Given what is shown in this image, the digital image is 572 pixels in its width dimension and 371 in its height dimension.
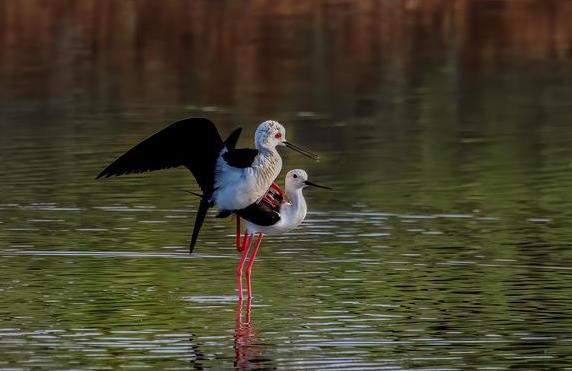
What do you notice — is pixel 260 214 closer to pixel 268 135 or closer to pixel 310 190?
pixel 268 135

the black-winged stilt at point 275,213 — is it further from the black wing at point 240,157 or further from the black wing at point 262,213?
the black wing at point 240,157

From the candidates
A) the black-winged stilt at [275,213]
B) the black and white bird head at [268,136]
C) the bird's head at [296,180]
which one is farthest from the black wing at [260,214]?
the black and white bird head at [268,136]

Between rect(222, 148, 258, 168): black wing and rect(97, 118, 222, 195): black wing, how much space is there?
13 centimetres

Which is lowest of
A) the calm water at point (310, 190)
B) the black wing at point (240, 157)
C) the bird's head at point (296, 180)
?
the calm water at point (310, 190)

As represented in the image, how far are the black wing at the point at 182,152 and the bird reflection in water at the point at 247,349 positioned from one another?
5.24ft

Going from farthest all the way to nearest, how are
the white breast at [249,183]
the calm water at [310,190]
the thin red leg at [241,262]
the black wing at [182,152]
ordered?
the black wing at [182,152]
the white breast at [249,183]
the thin red leg at [241,262]
the calm water at [310,190]

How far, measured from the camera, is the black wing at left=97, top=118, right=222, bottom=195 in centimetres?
1254

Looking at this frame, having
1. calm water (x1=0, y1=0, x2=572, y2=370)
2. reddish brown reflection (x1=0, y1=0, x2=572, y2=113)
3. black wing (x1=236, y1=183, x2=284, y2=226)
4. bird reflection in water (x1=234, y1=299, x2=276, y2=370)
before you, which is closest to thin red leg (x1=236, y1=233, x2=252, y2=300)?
calm water (x1=0, y1=0, x2=572, y2=370)

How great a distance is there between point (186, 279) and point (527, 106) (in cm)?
1032

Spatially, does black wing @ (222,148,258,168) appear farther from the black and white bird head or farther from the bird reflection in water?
the bird reflection in water

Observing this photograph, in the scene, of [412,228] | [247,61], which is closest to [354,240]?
[412,228]

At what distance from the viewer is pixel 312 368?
968 cm

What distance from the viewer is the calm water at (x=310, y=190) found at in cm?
1061

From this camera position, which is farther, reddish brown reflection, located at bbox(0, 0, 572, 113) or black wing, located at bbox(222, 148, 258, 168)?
reddish brown reflection, located at bbox(0, 0, 572, 113)
